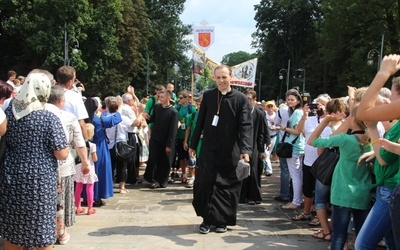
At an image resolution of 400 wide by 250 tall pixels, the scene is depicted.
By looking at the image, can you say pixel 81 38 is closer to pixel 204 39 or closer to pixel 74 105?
pixel 204 39

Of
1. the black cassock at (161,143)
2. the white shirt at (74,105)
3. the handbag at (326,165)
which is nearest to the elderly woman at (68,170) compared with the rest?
the white shirt at (74,105)

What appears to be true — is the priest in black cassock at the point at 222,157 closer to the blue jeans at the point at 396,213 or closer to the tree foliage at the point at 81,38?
the blue jeans at the point at 396,213

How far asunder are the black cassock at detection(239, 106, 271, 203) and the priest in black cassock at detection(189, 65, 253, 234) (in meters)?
1.75

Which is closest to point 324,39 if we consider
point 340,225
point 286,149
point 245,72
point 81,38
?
point 81,38

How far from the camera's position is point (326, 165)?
4.64 metres

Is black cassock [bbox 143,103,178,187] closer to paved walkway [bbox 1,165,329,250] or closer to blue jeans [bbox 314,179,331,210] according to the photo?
paved walkway [bbox 1,165,329,250]

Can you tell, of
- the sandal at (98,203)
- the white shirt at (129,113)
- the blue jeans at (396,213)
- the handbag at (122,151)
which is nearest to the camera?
the blue jeans at (396,213)

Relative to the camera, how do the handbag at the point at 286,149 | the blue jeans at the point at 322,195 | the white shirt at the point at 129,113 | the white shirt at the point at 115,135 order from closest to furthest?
1. the blue jeans at the point at 322,195
2. the handbag at the point at 286,149
3. the white shirt at the point at 115,135
4. the white shirt at the point at 129,113

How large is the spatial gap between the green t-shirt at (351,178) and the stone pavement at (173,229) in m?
1.19

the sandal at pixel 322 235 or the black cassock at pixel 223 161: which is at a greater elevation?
the black cassock at pixel 223 161

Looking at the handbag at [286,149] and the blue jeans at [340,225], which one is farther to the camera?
the handbag at [286,149]

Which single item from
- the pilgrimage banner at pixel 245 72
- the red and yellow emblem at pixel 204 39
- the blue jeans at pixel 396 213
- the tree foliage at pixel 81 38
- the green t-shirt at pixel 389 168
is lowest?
the blue jeans at pixel 396 213

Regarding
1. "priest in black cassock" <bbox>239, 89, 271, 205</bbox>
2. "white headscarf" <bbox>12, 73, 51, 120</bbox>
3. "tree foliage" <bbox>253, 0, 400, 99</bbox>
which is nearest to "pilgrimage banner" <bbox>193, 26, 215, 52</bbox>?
"priest in black cassock" <bbox>239, 89, 271, 205</bbox>

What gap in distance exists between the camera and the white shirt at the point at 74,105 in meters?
5.00
